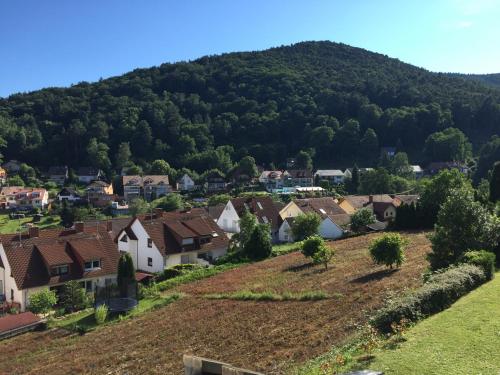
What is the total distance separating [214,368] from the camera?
9.24 m

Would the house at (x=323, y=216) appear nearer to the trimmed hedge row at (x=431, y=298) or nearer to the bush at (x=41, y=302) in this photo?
the bush at (x=41, y=302)

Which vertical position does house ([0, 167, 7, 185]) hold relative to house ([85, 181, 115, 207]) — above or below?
above

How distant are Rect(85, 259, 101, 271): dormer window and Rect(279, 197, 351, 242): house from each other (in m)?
26.4

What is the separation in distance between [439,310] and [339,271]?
1436cm

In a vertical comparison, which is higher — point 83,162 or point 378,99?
point 378,99

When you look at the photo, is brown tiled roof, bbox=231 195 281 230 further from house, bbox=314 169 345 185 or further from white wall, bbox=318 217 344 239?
house, bbox=314 169 345 185

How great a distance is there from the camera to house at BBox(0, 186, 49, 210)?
9469cm

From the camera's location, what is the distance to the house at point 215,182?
388ft

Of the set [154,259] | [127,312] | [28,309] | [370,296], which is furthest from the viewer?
[154,259]

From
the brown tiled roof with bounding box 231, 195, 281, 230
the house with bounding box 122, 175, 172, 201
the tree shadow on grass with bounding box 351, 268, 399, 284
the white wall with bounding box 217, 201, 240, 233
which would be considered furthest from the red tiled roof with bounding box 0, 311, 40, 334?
the house with bounding box 122, 175, 172, 201

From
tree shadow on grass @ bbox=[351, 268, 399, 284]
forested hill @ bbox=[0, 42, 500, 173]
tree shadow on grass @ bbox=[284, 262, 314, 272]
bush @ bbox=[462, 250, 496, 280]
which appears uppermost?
forested hill @ bbox=[0, 42, 500, 173]

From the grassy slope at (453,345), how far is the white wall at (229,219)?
44394 millimetres

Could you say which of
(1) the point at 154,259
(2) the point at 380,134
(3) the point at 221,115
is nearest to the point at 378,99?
(2) the point at 380,134

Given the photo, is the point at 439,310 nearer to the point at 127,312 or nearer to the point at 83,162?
the point at 127,312
